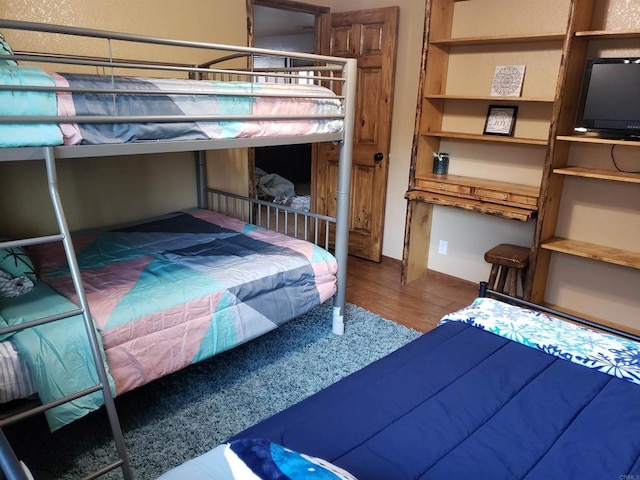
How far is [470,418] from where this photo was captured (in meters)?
1.30

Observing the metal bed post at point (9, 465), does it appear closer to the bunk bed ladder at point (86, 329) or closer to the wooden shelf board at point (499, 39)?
the bunk bed ladder at point (86, 329)

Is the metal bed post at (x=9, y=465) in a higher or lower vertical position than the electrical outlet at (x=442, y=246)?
higher

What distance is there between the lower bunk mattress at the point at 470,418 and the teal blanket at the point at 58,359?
29.2 inches

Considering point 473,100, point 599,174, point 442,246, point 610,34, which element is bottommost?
point 442,246

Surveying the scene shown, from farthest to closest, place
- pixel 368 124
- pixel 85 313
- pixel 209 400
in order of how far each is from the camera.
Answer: pixel 368 124 < pixel 209 400 < pixel 85 313

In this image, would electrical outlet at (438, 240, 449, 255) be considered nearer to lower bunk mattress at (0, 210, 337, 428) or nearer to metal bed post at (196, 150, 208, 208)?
lower bunk mattress at (0, 210, 337, 428)

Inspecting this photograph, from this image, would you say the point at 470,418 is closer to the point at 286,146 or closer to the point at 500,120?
the point at 500,120

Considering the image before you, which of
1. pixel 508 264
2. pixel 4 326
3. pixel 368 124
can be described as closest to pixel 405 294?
pixel 508 264

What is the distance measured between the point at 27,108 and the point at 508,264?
8.75ft

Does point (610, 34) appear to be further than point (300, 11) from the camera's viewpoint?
No

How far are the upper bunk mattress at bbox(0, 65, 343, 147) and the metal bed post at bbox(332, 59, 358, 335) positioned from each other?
4.5 inches

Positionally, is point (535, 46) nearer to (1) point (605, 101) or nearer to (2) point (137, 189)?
(1) point (605, 101)

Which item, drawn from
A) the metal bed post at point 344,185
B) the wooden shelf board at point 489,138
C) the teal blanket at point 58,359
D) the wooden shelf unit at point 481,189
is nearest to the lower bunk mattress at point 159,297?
the teal blanket at point 58,359

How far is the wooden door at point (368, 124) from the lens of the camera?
3703mm
